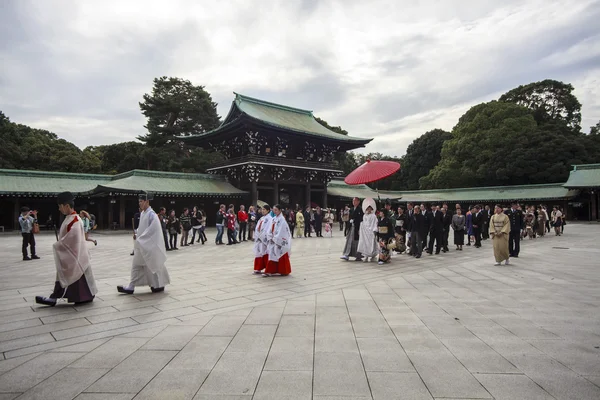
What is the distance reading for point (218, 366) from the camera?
3.13 meters

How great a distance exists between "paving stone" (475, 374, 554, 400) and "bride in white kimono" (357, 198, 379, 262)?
6710 mm

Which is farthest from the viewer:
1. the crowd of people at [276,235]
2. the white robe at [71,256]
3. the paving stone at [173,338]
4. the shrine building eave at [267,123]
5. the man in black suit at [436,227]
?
the shrine building eave at [267,123]

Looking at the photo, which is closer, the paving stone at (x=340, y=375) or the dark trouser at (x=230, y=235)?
the paving stone at (x=340, y=375)

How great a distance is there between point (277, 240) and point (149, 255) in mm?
2569

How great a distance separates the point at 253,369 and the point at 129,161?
38.5 meters

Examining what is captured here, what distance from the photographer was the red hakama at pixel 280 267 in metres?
7.43

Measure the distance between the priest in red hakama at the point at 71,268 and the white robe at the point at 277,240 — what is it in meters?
3.33

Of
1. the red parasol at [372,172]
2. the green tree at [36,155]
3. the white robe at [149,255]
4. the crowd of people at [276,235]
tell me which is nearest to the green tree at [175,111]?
the green tree at [36,155]

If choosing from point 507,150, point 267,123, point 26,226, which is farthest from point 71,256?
point 507,150

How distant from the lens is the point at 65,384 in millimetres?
2830

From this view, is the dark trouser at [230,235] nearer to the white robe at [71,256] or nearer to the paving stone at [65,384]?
the white robe at [71,256]

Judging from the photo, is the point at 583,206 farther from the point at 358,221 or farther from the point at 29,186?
the point at 29,186

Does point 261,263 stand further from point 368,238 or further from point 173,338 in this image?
point 173,338

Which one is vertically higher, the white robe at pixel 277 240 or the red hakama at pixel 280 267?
the white robe at pixel 277 240
